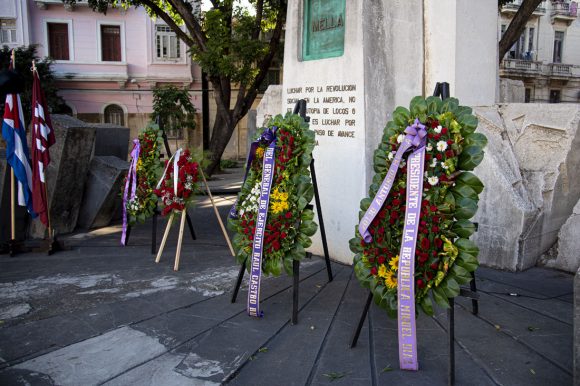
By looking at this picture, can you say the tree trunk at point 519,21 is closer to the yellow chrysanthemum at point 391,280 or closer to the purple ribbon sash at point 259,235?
the purple ribbon sash at point 259,235

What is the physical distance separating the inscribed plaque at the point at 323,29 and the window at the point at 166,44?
22286 millimetres

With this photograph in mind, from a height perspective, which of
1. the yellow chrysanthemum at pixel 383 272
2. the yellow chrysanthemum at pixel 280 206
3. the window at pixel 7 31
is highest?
the window at pixel 7 31

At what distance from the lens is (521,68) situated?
3503 centimetres

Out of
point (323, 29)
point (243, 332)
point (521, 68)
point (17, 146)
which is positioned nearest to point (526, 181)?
point (323, 29)

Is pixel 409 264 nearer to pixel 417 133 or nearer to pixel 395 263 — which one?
pixel 395 263

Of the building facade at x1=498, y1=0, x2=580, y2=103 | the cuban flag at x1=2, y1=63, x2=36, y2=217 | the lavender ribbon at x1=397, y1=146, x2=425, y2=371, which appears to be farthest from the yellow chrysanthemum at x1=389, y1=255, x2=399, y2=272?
the building facade at x1=498, y1=0, x2=580, y2=103

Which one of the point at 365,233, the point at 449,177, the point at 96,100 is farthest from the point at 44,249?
the point at 96,100

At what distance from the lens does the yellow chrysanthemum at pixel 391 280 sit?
12.3 feet

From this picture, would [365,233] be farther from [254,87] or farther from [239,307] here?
[254,87]

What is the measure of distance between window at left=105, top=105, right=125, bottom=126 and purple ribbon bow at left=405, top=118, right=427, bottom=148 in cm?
2607

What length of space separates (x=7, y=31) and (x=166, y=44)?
734cm

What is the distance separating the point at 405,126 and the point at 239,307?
2.23 m

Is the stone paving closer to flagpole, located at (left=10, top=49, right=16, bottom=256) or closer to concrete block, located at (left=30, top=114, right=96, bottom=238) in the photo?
flagpole, located at (left=10, top=49, right=16, bottom=256)

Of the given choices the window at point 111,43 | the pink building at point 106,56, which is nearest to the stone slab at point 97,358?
the pink building at point 106,56
